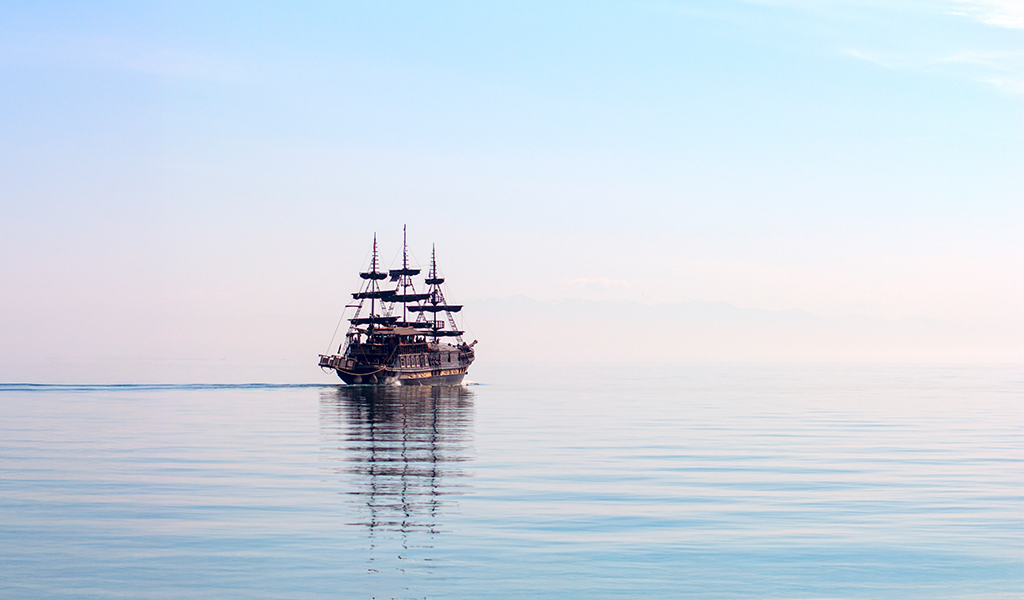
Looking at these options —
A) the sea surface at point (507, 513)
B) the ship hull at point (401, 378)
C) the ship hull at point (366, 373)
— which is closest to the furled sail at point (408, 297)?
the ship hull at point (401, 378)

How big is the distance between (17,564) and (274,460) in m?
18.4

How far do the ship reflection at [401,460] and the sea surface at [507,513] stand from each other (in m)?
0.15

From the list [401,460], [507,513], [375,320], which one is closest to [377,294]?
[375,320]

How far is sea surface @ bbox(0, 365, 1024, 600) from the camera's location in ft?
56.6

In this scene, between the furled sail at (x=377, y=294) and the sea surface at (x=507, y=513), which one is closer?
the sea surface at (x=507, y=513)

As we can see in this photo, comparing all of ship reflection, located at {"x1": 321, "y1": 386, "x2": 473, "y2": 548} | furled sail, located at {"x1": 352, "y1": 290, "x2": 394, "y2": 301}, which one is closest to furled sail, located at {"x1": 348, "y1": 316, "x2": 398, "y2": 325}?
furled sail, located at {"x1": 352, "y1": 290, "x2": 394, "y2": 301}

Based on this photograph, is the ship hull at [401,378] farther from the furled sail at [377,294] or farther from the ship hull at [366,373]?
the furled sail at [377,294]

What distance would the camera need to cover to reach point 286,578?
17.2 metres

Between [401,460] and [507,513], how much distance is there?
1282 cm

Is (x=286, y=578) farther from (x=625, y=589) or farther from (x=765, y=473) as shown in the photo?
(x=765, y=473)

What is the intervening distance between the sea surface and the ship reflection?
15 centimetres

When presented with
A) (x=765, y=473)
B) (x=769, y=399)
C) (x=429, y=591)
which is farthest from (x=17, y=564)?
(x=769, y=399)

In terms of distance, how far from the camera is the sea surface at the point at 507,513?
17.2 m

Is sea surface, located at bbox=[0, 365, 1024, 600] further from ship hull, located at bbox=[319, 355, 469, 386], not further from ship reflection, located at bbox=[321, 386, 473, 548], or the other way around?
ship hull, located at bbox=[319, 355, 469, 386]
